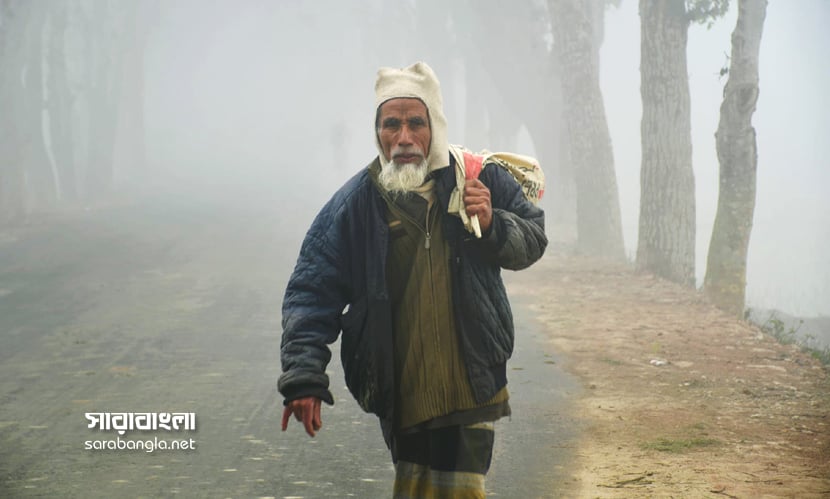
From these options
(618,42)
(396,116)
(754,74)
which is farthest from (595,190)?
(618,42)

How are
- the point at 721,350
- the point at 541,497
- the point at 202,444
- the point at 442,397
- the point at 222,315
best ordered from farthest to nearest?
the point at 222,315, the point at 721,350, the point at 202,444, the point at 541,497, the point at 442,397

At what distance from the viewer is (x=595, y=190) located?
740 inches

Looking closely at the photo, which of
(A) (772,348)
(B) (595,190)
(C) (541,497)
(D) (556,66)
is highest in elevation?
(D) (556,66)

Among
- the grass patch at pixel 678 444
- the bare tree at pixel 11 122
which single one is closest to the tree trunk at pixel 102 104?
the bare tree at pixel 11 122

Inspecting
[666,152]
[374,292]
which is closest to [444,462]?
[374,292]

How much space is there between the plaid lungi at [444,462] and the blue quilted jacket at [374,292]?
0.16m

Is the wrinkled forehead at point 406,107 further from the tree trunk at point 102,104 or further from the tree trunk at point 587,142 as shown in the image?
the tree trunk at point 102,104

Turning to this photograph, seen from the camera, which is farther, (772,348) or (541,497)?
(772,348)

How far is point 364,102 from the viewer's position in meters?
71.8

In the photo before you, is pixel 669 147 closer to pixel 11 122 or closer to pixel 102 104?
pixel 11 122

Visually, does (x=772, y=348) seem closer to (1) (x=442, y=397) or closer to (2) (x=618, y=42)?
(1) (x=442, y=397)

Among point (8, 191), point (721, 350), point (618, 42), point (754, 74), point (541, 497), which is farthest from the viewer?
point (618, 42)

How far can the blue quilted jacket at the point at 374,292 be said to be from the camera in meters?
3.77

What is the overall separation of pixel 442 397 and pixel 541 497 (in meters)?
2.06
